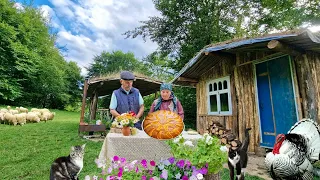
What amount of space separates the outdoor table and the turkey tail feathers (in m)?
1.83

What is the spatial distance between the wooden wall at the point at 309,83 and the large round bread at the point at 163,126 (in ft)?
13.1

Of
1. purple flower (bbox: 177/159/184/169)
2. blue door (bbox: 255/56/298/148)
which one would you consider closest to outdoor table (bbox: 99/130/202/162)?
purple flower (bbox: 177/159/184/169)

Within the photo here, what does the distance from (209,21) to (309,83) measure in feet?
33.0

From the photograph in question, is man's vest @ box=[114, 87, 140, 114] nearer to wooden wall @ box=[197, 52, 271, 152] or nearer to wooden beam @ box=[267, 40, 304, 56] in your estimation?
wooden beam @ box=[267, 40, 304, 56]

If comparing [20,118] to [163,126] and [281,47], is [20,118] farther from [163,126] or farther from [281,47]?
[281,47]

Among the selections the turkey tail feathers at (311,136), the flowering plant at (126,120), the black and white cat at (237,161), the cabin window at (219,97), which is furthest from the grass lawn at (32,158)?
the cabin window at (219,97)

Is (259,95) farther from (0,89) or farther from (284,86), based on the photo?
(0,89)

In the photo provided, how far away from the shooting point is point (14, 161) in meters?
4.52

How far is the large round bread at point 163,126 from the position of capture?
1.95m

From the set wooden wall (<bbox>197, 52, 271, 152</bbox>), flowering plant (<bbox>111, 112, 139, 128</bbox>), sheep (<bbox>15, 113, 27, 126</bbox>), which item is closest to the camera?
flowering plant (<bbox>111, 112, 139, 128</bbox>)

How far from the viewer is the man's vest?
3.17 meters

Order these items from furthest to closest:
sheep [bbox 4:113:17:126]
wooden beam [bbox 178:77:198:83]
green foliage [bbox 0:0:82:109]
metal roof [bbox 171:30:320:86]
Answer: green foliage [bbox 0:0:82:109] < sheep [bbox 4:113:17:126] < wooden beam [bbox 178:77:198:83] < metal roof [bbox 171:30:320:86]

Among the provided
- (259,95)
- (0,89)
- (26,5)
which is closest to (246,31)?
(259,95)

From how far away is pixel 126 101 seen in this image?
3.19 m
